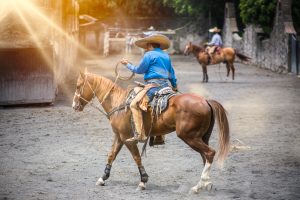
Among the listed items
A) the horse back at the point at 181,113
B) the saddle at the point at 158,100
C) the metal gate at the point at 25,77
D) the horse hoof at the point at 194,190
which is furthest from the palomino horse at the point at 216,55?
the horse hoof at the point at 194,190

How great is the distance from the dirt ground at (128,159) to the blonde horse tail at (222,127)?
494mm

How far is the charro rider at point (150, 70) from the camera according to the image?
28.0ft

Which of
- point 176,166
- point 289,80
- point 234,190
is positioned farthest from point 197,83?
point 234,190

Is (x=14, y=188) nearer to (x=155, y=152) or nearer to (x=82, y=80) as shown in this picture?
(x=82, y=80)

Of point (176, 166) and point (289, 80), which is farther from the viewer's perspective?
point (289, 80)

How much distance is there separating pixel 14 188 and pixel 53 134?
4.57 metres

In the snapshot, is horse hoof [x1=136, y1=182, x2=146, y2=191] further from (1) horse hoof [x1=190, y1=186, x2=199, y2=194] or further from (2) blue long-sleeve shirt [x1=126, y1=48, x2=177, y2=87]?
(2) blue long-sleeve shirt [x1=126, y1=48, x2=177, y2=87]

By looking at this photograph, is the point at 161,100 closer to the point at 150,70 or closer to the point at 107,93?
the point at 150,70

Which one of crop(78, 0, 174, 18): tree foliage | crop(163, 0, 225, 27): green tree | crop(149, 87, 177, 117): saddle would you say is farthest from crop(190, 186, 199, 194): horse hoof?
crop(78, 0, 174, 18): tree foliage

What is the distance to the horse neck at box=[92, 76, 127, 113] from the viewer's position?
888 cm

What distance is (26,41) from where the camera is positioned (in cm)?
1703

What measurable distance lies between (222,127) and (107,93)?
1.84 m

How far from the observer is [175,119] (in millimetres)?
8391

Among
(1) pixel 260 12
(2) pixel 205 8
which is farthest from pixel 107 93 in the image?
(2) pixel 205 8
